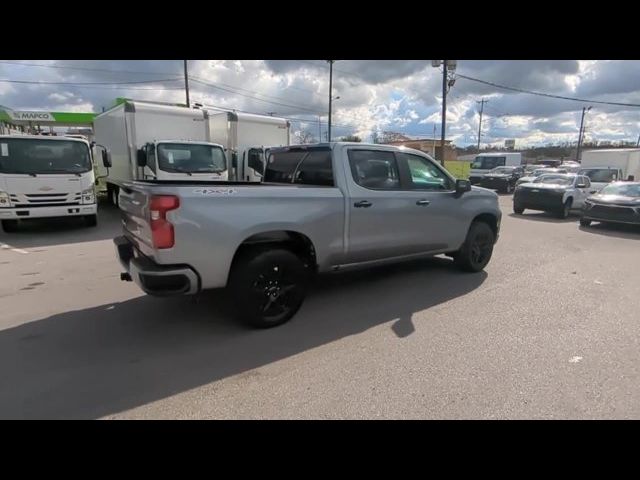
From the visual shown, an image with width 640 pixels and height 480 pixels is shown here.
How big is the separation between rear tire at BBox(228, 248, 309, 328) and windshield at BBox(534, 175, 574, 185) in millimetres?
13639

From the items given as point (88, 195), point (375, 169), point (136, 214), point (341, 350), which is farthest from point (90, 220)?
point (341, 350)

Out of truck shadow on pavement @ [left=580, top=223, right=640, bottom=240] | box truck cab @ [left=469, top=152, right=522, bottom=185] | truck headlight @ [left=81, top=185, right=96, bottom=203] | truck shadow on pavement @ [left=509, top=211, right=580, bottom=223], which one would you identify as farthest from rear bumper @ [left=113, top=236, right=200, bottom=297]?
box truck cab @ [left=469, top=152, right=522, bottom=185]

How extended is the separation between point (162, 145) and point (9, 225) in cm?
391

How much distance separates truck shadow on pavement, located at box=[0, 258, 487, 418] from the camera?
2.80 meters

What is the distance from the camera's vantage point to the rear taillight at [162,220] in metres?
3.22

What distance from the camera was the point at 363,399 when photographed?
2.78 meters

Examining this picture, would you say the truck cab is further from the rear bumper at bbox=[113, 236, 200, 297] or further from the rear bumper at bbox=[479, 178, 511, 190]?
the rear bumper at bbox=[479, 178, 511, 190]

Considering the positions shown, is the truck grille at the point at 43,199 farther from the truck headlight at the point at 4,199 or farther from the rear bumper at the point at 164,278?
the rear bumper at the point at 164,278

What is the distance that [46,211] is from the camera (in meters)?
8.66

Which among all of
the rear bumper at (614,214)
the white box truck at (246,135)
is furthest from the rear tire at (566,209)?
the white box truck at (246,135)

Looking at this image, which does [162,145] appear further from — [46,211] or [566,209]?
[566,209]

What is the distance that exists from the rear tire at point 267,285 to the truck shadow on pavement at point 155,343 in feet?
0.52

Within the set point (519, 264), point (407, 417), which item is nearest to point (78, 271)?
point (407, 417)
